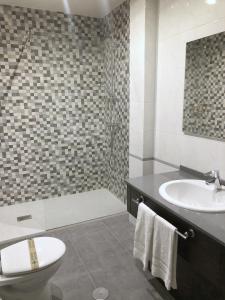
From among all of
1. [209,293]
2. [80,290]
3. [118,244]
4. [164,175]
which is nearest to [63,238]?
[118,244]

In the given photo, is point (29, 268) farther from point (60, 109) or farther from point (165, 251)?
point (60, 109)

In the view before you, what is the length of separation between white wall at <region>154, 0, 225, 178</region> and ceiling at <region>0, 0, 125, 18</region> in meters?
0.81

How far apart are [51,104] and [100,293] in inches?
83.9

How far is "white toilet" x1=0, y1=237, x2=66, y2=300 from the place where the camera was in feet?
4.49

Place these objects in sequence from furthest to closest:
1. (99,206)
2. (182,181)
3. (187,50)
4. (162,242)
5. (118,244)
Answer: (99,206)
(118,244)
(187,50)
(182,181)
(162,242)

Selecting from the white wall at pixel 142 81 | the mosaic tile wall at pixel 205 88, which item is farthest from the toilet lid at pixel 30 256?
the mosaic tile wall at pixel 205 88

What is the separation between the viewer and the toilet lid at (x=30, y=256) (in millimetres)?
1382

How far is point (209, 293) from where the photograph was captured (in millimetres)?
1428

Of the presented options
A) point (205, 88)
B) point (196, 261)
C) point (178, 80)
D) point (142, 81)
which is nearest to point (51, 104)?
point (142, 81)

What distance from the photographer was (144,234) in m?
1.53

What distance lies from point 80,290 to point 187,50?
6.39 feet

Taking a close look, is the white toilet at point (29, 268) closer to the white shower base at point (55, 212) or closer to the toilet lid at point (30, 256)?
the toilet lid at point (30, 256)

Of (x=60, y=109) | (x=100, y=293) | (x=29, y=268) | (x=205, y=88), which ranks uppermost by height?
(x=205, y=88)

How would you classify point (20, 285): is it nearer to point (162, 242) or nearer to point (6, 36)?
→ point (162, 242)
